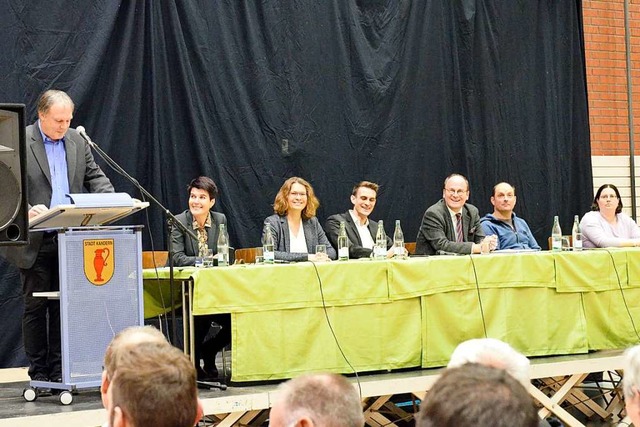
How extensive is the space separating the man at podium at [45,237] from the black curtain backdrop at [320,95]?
4.25ft

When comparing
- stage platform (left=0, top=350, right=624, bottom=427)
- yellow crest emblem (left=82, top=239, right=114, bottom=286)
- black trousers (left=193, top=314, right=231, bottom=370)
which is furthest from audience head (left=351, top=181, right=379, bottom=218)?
yellow crest emblem (left=82, top=239, right=114, bottom=286)

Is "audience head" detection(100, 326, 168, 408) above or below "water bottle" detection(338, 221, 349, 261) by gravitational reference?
below

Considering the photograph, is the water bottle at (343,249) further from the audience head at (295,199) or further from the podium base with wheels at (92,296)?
the podium base with wheels at (92,296)

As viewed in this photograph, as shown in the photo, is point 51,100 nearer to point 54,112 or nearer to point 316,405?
point 54,112

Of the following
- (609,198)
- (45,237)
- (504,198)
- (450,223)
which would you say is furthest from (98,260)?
(609,198)

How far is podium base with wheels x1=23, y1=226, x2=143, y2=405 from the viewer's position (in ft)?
15.6

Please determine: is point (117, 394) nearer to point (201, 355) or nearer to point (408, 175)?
point (201, 355)

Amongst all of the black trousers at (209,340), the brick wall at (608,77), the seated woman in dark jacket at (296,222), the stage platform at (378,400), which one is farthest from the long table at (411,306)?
the brick wall at (608,77)

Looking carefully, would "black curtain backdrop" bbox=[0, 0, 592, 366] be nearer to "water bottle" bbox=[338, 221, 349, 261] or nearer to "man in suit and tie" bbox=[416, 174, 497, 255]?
"man in suit and tie" bbox=[416, 174, 497, 255]

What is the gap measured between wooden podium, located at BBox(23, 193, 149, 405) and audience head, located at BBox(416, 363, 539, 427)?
3253 mm

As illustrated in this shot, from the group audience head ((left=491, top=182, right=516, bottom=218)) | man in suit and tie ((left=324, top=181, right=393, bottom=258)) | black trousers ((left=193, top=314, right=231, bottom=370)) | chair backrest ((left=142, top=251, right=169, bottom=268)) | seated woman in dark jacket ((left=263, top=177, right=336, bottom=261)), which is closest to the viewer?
black trousers ((left=193, top=314, right=231, bottom=370))

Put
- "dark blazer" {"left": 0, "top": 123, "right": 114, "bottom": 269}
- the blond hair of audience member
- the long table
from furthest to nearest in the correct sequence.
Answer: the long table
"dark blazer" {"left": 0, "top": 123, "right": 114, "bottom": 269}
the blond hair of audience member

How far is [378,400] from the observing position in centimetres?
577

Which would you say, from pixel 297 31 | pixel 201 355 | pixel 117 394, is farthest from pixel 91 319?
pixel 297 31
